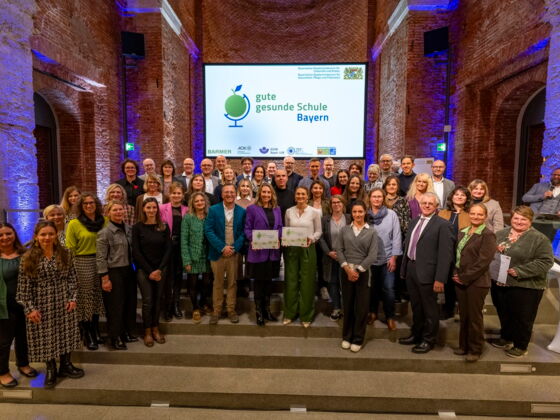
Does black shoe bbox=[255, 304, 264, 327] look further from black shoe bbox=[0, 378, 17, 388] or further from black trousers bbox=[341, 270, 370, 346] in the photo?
black shoe bbox=[0, 378, 17, 388]

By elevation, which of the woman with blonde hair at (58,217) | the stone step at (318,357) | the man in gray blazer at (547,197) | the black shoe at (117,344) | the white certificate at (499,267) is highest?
the man in gray blazer at (547,197)

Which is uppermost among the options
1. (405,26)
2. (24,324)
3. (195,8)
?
(195,8)

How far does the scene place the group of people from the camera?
3.23m

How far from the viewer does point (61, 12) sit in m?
6.58

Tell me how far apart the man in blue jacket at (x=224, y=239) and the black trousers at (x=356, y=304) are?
1219 millimetres

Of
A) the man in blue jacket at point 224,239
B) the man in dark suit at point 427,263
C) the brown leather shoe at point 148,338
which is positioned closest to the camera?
the man in dark suit at point 427,263

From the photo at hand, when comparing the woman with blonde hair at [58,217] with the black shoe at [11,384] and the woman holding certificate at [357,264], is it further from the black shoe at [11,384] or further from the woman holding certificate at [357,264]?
the woman holding certificate at [357,264]

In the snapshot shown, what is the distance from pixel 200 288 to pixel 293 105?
7.06 meters

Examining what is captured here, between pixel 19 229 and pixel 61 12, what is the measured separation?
3.99 meters

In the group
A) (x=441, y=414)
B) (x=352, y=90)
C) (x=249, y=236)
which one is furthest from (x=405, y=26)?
(x=441, y=414)

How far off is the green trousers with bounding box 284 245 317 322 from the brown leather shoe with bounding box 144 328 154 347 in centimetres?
147

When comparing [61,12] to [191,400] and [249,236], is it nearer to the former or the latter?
[249,236]

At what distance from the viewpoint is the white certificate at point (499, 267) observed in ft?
11.5

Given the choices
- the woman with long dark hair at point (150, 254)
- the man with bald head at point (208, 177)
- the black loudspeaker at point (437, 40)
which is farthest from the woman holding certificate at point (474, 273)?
the black loudspeaker at point (437, 40)
